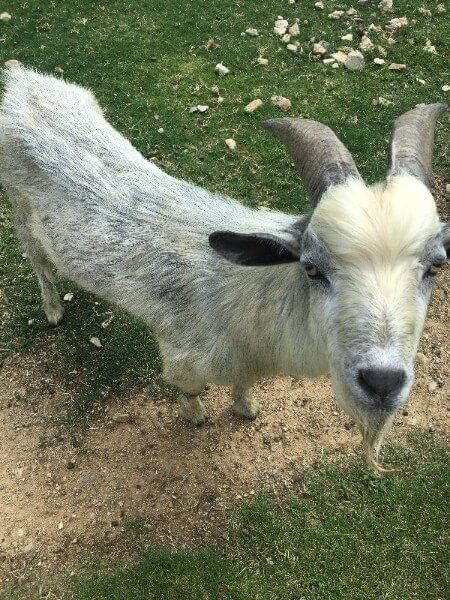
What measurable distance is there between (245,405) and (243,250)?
2.76 meters

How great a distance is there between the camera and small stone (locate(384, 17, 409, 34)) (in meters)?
10.0

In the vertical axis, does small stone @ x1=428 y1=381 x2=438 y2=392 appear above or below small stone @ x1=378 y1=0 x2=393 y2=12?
below

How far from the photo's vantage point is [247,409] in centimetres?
615

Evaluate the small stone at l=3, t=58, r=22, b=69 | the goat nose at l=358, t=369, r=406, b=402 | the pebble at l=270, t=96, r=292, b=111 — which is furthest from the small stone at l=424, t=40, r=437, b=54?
the goat nose at l=358, t=369, r=406, b=402

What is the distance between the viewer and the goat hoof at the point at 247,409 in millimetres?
6125

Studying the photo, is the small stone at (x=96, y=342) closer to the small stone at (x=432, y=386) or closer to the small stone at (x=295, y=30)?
the small stone at (x=432, y=386)

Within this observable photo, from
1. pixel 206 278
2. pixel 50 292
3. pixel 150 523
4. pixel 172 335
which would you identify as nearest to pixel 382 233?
pixel 206 278

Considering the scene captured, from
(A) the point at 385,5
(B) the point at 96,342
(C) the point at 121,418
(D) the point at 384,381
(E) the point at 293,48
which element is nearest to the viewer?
(D) the point at 384,381

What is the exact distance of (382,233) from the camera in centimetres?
323

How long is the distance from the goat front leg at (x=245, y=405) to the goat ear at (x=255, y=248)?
242 cm

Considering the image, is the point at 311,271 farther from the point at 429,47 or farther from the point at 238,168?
the point at 429,47

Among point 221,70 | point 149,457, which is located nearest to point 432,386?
point 149,457

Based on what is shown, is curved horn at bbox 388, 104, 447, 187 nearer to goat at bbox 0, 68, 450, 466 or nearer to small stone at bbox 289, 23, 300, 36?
goat at bbox 0, 68, 450, 466

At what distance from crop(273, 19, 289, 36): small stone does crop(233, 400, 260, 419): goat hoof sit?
7.41 meters
